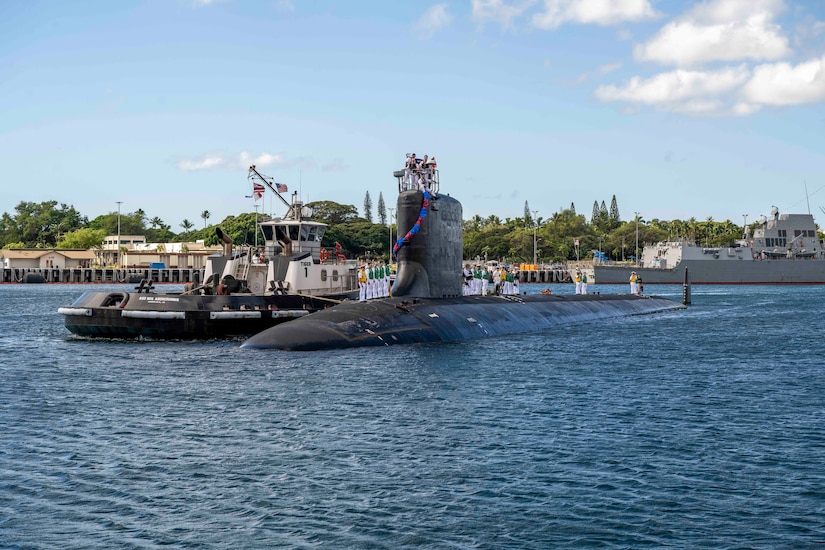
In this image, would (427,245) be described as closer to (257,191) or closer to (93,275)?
(257,191)

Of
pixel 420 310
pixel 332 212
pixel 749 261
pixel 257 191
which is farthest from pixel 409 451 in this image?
pixel 332 212

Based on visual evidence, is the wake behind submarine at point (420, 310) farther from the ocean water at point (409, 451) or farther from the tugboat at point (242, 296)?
the tugboat at point (242, 296)

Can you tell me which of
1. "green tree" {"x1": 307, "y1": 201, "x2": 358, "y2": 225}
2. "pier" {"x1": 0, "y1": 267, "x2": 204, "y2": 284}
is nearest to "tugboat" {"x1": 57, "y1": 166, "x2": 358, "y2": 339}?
"pier" {"x1": 0, "y1": 267, "x2": 204, "y2": 284}

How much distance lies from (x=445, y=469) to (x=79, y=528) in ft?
18.7

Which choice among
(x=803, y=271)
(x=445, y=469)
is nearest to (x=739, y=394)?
(x=445, y=469)

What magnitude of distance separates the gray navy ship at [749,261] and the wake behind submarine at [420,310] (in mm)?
86188

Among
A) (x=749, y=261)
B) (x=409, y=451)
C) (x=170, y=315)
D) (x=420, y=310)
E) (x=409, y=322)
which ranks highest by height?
(x=749, y=261)

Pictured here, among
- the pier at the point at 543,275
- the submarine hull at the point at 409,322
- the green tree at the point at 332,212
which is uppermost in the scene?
the green tree at the point at 332,212

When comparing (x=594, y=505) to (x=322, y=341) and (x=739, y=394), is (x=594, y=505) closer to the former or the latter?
(x=739, y=394)

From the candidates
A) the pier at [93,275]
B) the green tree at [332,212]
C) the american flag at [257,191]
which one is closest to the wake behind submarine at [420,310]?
the american flag at [257,191]

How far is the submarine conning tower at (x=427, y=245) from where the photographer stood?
32250 millimetres

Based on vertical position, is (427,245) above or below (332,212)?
below

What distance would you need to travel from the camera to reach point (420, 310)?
31641 mm

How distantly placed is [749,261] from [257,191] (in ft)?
301
